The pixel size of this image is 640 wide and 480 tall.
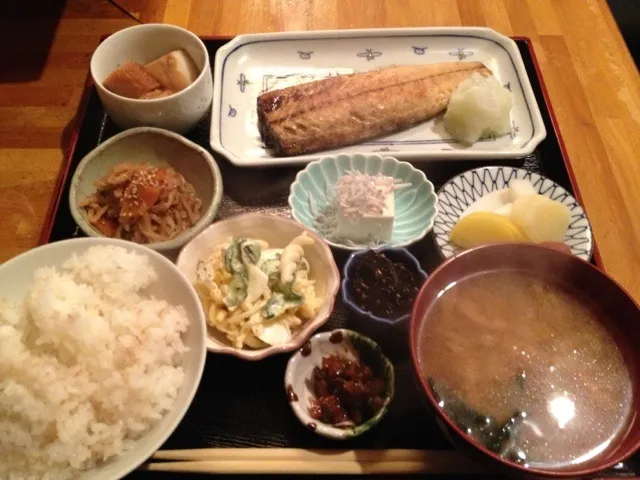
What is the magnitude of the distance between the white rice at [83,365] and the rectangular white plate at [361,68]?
0.82m

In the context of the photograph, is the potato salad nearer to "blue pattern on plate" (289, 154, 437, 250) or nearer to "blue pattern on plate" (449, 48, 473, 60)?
"blue pattern on plate" (289, 154, 437, 250)

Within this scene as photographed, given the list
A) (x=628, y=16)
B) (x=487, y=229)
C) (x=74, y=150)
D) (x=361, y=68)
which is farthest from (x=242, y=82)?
(x=628, y=16)

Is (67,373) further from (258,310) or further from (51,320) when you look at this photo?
(258,310)

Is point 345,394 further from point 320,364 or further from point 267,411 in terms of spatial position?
point 267,411

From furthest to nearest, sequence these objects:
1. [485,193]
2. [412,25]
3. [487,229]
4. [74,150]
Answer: [412,25]
[74,150]
[485,193]
[487,229]

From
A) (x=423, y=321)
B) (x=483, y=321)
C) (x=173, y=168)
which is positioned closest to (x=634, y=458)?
(x=483, y=321)

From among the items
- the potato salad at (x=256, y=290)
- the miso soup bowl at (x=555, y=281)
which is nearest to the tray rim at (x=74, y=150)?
the miso soup bowl at (x=555, y=281)

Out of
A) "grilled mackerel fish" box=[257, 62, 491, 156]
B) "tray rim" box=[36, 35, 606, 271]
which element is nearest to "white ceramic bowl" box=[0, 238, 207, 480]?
"tray rim" box=[36, 35, 606, 271]

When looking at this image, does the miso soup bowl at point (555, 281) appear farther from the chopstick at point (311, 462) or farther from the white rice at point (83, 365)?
the white rice at point (83, 365)

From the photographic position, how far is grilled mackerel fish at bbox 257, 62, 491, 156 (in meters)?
2.16

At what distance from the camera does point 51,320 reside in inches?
54.2

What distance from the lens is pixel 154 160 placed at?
6.87 ft

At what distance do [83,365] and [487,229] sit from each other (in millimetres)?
1253

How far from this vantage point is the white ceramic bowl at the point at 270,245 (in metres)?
1.55
